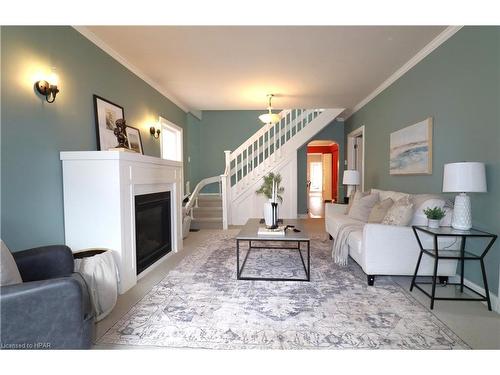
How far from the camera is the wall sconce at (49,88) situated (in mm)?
2277

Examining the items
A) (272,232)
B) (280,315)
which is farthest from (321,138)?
(280,315)

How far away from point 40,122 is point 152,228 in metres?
1.71

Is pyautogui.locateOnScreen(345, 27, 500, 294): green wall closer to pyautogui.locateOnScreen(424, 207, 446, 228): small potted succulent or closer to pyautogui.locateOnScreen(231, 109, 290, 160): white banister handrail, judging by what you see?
pyautogui.locateOnScreen(424, 207, 446, 228): small potted succulent

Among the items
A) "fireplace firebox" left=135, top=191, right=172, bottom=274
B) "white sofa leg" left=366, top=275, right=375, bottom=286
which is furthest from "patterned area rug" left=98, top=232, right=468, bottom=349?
"fireplace firebox" left=135, top=191, right=172, bottom=274

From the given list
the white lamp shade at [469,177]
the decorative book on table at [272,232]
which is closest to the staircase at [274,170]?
the decorative book on table at [272,232]

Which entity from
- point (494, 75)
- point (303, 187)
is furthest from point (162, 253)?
point (303, 187)

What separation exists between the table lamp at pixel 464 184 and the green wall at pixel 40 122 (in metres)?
3.53

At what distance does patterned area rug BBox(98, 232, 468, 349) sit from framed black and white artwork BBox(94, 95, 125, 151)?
1.73 metres

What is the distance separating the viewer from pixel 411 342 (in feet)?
5.99

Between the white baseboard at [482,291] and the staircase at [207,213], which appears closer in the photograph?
the white baseboard at [482,291]

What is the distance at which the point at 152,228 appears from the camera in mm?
3521

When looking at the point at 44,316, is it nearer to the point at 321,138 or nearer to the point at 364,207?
the point at 364,207

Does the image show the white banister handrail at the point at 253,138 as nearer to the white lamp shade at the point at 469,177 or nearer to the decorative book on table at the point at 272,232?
the decorative book on table at the point at 272,232
